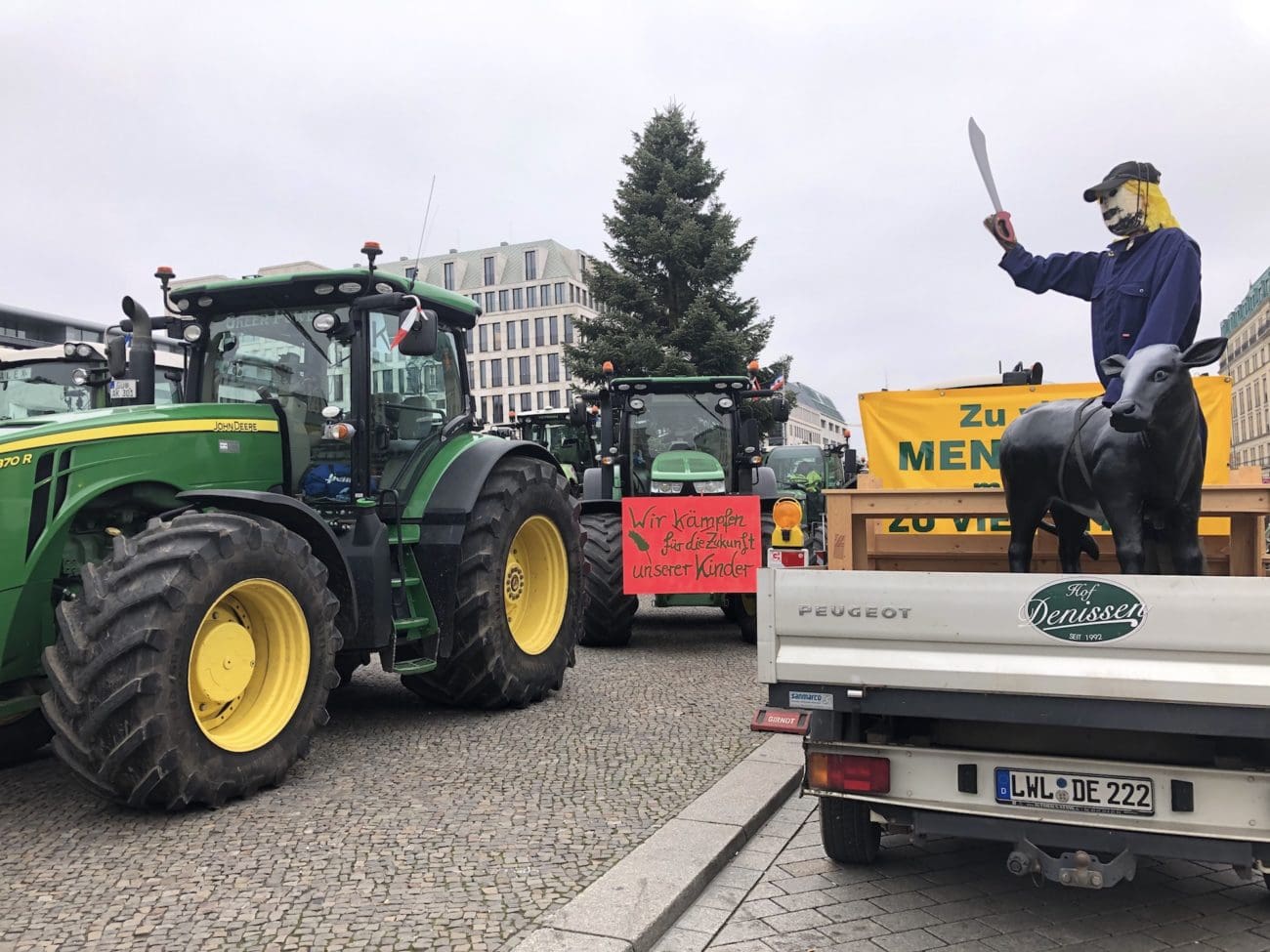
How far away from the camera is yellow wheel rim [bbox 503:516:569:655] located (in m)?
6.75

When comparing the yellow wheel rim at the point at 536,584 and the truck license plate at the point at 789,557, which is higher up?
the truck license plate at the point at 789,557

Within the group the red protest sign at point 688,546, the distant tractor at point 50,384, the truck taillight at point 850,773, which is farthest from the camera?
the red protest sign at point 688,546

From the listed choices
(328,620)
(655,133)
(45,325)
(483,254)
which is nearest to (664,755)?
(328,620)

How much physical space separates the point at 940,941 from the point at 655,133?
98.2ft

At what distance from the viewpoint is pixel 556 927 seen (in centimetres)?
313

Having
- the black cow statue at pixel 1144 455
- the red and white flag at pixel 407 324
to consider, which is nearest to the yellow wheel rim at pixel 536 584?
the red and white flag at pixel 407 324

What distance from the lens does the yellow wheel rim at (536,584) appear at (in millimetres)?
6754

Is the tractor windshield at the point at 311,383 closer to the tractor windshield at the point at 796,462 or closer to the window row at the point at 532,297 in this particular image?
the tractor windshield at the point at 796,462

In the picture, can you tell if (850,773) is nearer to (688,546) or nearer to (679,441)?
(688,546)

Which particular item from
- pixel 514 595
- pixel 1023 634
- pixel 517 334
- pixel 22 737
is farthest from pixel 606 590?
pixel 517 334

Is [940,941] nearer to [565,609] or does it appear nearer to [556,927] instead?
[556,927]

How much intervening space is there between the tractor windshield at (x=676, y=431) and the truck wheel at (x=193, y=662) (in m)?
5.35

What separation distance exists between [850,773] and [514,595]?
3.71m

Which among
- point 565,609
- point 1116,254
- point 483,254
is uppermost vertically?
point 483,254
